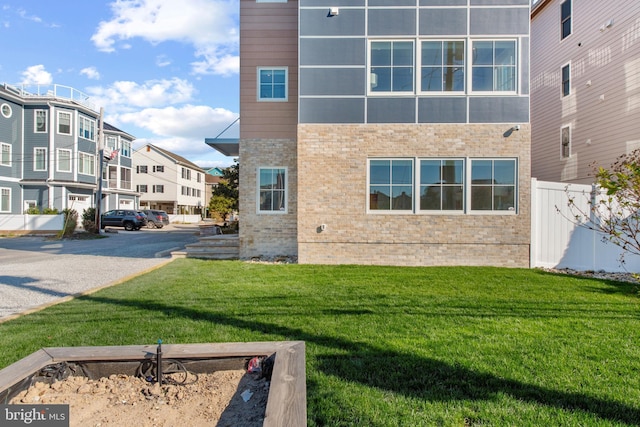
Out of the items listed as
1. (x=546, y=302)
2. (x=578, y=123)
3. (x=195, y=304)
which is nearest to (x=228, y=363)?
(x=195, y=304)

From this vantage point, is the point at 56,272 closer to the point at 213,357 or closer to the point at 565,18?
the point at 213,357

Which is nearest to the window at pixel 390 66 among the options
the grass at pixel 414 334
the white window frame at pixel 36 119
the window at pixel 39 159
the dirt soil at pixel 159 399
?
the grass at pixel 414 334

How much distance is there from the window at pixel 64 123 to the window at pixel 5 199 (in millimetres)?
5483

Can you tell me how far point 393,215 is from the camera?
10141mm

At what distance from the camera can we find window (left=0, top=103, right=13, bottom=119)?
25.8m

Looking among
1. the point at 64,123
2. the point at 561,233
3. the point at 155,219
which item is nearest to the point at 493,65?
the point at 561,233

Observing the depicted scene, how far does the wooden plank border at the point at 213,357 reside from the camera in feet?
8.18

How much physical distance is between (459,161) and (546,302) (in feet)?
15.8

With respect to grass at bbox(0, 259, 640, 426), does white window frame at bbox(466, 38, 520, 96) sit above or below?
above

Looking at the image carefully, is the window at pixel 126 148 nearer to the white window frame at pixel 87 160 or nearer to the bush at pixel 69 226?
the white window frame at pixel 87 160

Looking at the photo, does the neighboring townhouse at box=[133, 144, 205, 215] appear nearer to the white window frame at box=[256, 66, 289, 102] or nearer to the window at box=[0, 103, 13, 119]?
the window at box=[0, 103, 13, 119]

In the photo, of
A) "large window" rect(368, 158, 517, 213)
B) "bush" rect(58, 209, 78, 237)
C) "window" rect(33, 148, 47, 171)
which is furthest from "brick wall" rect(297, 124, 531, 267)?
"window" rect(33, 148, 47, 171)

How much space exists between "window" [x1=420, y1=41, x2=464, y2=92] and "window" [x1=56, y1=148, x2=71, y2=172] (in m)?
28.4

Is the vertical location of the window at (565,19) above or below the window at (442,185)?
above
